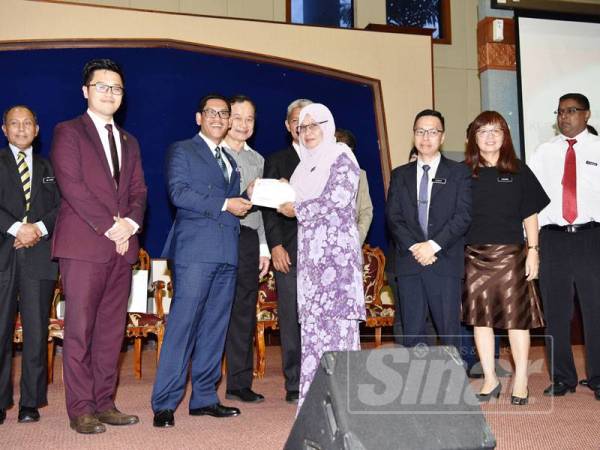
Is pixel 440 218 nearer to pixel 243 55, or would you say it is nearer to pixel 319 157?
pixel 319 157

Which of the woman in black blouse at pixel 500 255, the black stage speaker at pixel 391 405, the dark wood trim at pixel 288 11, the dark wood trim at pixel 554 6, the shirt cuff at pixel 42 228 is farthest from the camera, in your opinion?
the dark wood trim at pixel 554 6

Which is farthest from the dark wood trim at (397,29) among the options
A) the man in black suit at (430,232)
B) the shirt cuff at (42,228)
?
the shirt cuff at (42,228)

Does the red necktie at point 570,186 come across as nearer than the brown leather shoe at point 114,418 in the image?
No

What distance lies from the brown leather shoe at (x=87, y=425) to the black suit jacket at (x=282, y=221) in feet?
4.30

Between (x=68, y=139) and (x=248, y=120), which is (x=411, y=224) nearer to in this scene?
(x=248, y=120)

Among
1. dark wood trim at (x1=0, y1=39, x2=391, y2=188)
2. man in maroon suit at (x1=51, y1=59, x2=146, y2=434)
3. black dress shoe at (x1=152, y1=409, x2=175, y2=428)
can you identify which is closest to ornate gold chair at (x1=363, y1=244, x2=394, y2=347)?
dark wood trim at (x1=0, y1=39, x2=391, y2=188)

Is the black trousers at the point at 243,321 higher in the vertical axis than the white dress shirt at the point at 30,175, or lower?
lower

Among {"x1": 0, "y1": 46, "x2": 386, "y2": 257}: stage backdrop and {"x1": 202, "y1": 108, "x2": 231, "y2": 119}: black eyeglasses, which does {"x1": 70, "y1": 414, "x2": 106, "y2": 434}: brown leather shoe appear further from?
{"x1": 0, "y1": 46, "x2": 386, "y2": 257}: stage backdrop

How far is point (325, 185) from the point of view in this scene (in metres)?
3.13

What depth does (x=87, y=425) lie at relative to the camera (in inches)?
119

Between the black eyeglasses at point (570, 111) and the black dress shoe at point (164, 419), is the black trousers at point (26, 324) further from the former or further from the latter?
the black eyeglasses at point (570, 111)

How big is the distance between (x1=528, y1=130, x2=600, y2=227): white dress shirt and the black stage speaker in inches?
81.8

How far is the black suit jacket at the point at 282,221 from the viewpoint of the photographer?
12.6ft
